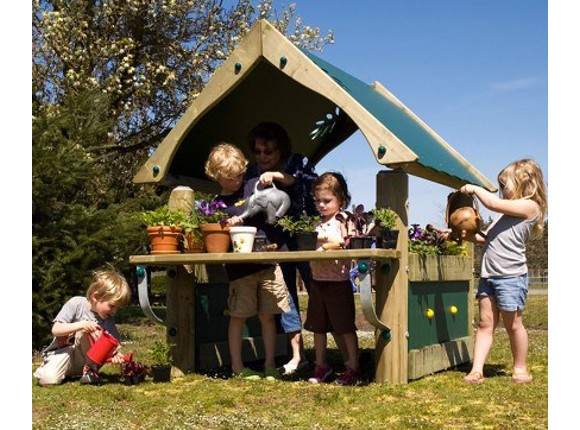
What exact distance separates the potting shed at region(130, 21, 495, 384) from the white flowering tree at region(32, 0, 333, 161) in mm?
8376

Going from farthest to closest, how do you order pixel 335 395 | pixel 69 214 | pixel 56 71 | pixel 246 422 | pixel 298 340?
pixel 56 71
pixel 69 214
pixel 298 340
pixel 335 395
pixel 246 422

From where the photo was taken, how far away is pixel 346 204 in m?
7.25

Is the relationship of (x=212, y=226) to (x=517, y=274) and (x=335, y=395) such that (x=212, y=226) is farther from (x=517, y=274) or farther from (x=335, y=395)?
(x=517, y=274)

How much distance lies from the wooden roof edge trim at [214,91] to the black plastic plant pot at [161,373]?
1.80 metres

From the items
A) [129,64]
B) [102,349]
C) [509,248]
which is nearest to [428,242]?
[509,248]

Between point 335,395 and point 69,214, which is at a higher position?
point 69,214

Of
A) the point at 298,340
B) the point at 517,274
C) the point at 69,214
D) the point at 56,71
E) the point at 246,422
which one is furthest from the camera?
the point at 56,71

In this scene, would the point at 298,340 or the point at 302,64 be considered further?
the point at 298,340

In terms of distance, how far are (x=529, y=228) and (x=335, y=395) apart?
2.25 meters

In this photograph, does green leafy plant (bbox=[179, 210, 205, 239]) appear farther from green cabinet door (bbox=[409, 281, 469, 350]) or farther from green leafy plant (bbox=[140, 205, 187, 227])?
green cabinet door (bbox=[409, 281, 469, 350])

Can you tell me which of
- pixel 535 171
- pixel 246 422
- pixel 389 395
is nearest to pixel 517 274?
pixel 535 171

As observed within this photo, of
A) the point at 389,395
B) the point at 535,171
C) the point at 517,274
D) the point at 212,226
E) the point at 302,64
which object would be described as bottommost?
the point at 389,395

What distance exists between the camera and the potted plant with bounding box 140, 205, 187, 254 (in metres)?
7.17

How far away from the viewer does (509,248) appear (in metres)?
6.82
